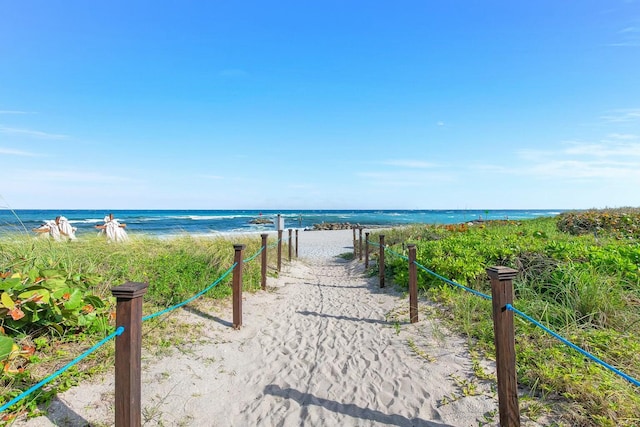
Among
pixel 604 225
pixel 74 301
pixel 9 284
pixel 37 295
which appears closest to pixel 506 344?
pixel 74 301

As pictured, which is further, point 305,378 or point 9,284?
point 305,378

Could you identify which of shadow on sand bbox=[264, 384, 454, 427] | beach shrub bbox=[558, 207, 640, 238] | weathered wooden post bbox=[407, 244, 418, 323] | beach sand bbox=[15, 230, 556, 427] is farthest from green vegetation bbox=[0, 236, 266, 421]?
beach shrub bbox=[558, 207, 640, 238]

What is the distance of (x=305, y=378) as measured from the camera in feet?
14.0

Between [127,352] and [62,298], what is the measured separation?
7.35 ft

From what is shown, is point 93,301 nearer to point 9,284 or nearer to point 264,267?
point 9,284

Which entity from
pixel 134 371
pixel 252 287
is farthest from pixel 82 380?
pixel 252 287

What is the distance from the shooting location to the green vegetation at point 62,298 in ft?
11.5

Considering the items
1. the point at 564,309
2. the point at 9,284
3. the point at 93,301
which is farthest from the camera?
the point at 564,309

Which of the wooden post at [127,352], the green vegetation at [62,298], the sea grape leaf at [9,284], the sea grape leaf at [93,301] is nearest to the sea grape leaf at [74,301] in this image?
the green vegetation at [62,298]

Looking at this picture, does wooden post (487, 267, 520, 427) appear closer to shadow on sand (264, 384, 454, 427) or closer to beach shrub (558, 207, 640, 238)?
shadow on sand (264, 384, 454, 427)

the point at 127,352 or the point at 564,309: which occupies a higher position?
the point at 127,352

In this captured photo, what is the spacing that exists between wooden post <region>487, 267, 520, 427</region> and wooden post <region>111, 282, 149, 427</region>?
273 centimetres

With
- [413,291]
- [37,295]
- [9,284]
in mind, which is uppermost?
[9,284]

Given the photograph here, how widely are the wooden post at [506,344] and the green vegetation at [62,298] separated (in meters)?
3.86
